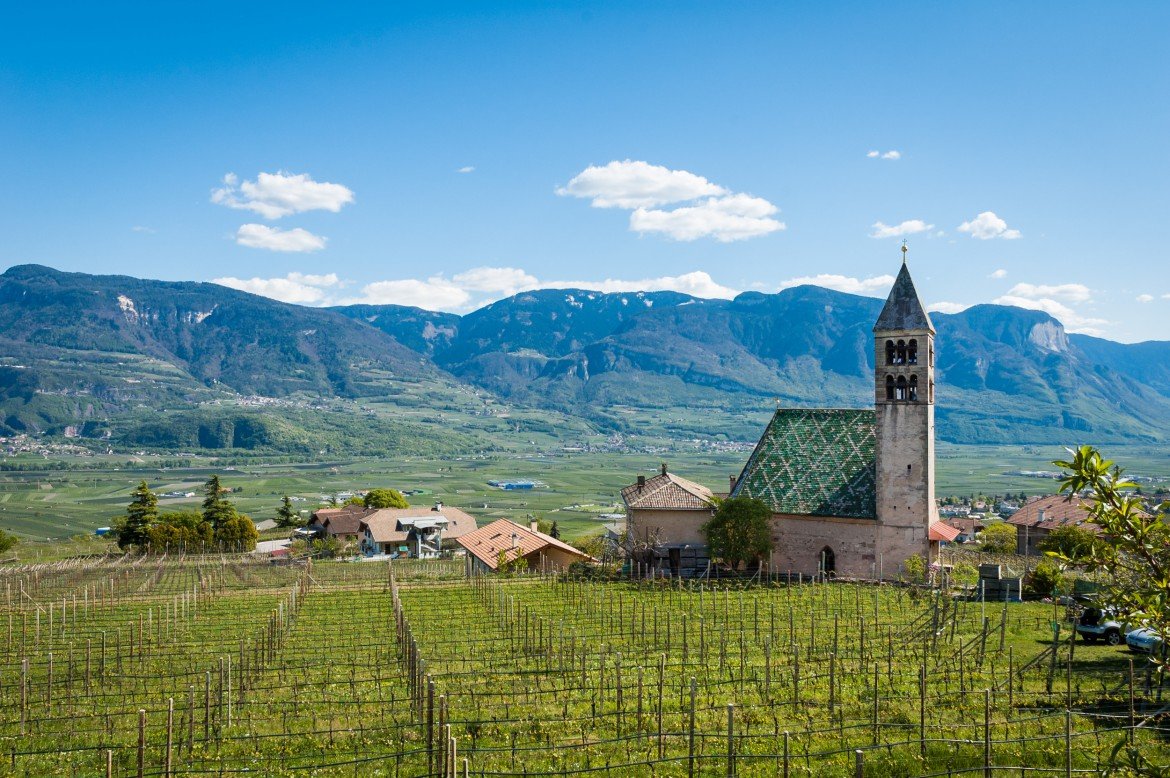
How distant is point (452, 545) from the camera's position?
8425 centimetres

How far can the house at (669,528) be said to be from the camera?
53.2 metres

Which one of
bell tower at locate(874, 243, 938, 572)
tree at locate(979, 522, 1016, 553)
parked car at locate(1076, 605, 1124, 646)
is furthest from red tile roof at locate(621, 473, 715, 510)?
parked car at locate(1076, 605, 1124, 646)

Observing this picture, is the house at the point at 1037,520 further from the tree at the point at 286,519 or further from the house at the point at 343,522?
the tree at the point at 286,519

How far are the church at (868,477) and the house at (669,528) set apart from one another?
178 millimetres

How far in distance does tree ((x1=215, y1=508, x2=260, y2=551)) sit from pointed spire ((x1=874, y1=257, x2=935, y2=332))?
57331mm

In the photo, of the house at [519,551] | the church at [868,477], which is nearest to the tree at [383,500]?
the house at [519,551]

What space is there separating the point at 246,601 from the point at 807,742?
112ft

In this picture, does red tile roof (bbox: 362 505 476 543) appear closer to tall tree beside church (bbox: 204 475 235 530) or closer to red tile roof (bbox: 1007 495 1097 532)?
tall tree beside church (bbox: 204 475 235 530)

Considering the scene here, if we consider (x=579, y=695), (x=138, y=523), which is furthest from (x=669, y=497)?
(x=138, y=523)

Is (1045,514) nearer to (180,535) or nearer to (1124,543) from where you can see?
(1124,543)

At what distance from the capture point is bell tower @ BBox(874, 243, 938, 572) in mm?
46625

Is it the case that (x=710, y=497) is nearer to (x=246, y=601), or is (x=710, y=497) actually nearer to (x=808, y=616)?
(x=808, y=616)

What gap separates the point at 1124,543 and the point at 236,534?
8025 centimetres

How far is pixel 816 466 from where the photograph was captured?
51.2 meters
